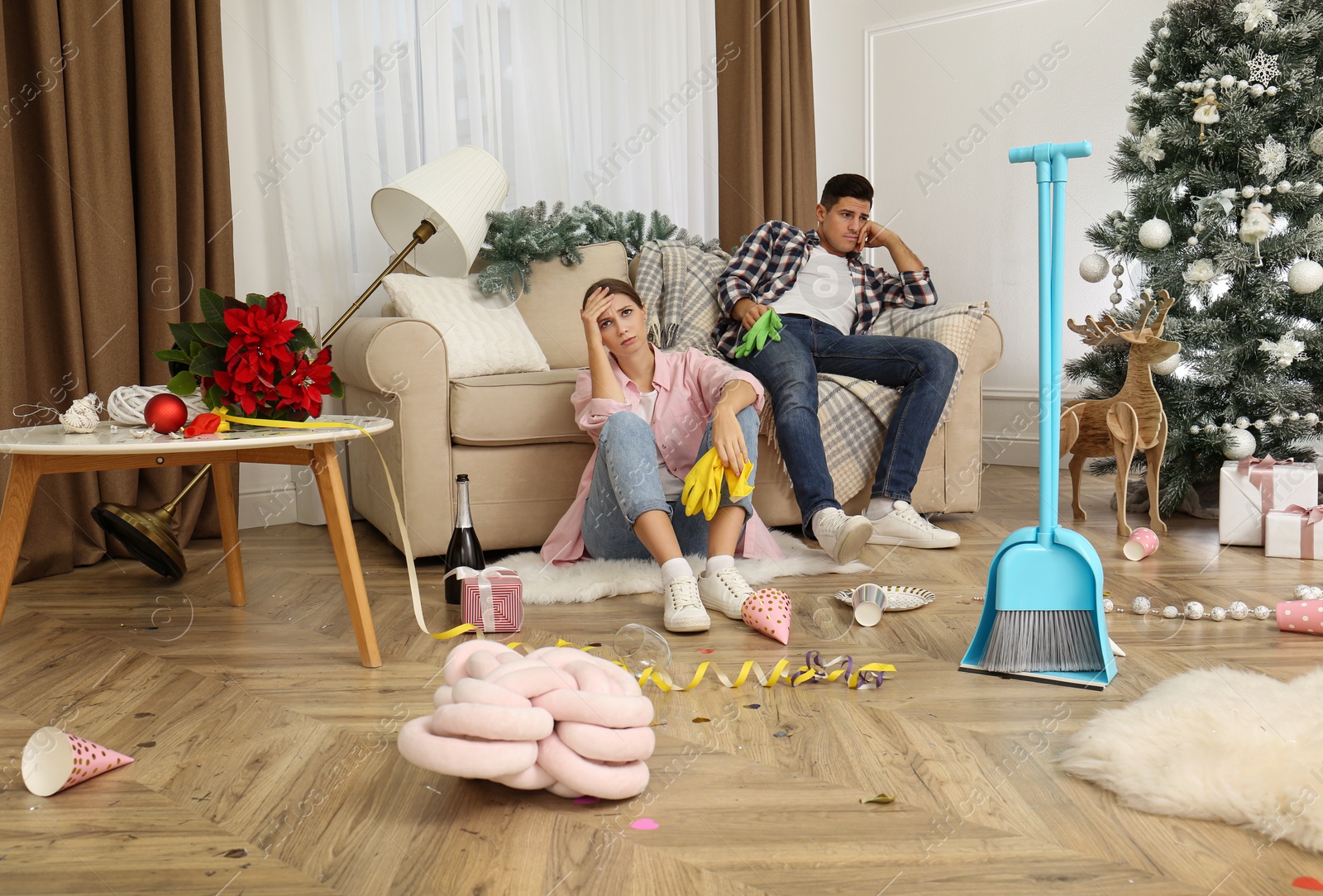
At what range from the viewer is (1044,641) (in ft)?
4.81

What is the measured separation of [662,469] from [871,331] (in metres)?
0.93

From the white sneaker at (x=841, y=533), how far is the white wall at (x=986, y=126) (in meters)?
2.02

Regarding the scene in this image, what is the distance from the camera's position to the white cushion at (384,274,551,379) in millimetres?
2512

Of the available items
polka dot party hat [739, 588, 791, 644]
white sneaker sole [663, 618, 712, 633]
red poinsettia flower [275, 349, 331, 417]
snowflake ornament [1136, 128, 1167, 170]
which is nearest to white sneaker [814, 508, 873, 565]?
polka dot party hat [739, 588, 791, 644]

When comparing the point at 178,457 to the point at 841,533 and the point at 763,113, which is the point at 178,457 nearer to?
the point at 841,533

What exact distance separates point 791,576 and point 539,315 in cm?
113

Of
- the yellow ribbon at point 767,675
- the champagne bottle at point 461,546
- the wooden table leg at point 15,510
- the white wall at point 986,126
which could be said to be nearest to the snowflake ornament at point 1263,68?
the white wall at point 986,126

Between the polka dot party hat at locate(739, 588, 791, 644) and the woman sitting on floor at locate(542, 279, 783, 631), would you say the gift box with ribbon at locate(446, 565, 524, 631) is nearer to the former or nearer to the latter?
the woman sitting on floor at locate(542, 279, 783, 631)

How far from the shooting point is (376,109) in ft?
9.93

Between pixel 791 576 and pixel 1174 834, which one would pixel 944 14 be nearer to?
pixel 791 576

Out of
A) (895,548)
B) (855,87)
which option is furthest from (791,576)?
(855,87)

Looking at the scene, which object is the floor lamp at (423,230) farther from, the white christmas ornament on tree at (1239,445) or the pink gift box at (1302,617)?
the white christmas ornament on tree at (1239,445)

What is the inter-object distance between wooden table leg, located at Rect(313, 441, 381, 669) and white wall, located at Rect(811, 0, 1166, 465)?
3.00 meters

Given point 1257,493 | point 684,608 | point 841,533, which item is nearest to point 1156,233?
point 1257,493
